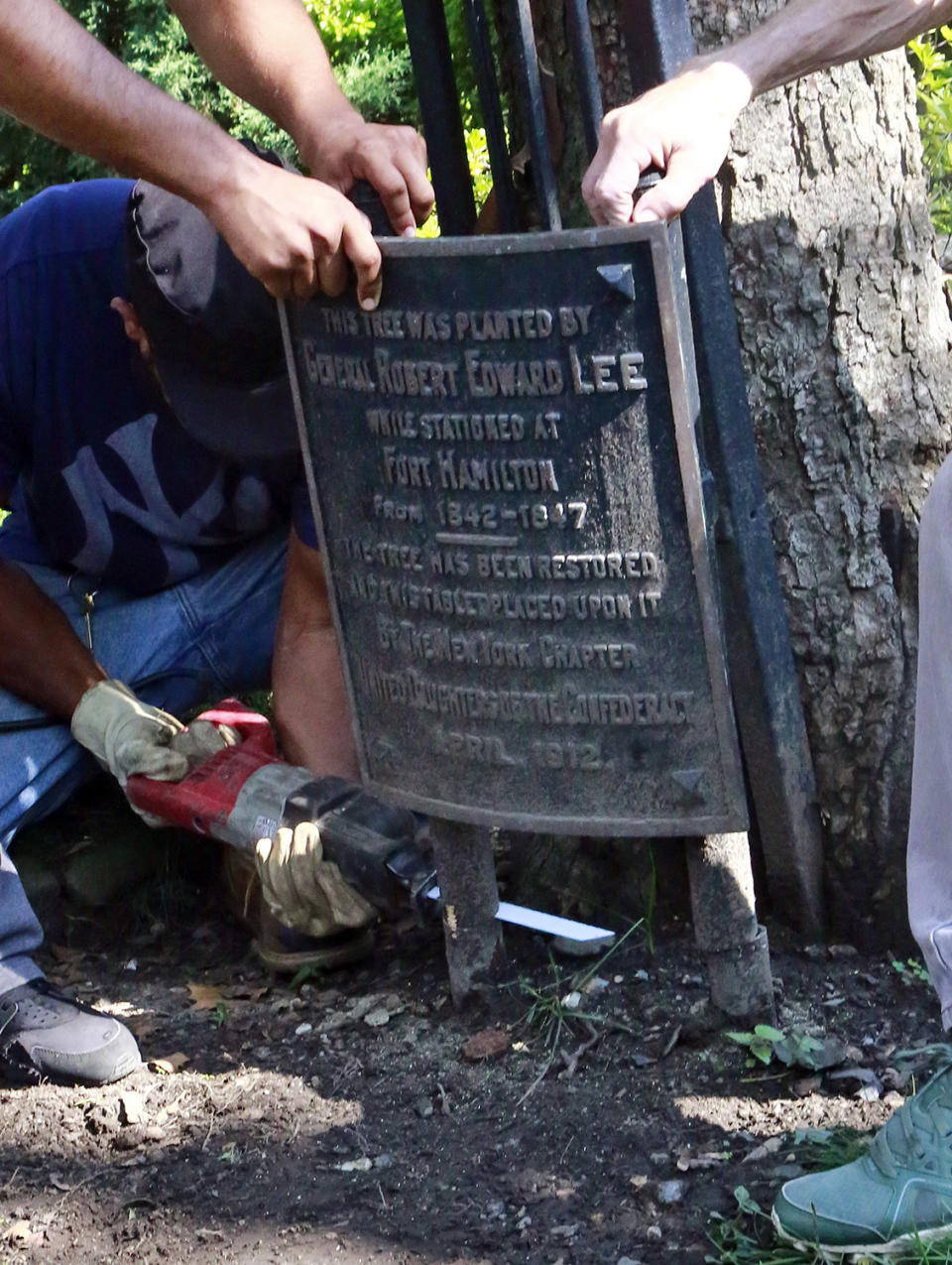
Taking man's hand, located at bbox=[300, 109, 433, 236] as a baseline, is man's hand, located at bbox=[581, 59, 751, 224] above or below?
below

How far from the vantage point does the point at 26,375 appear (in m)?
3.04

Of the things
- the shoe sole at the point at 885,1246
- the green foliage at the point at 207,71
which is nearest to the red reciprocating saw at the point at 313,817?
the shoe sole at the point at 885,1246

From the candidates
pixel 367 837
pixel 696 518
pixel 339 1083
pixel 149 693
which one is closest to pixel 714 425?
pixel 696 518

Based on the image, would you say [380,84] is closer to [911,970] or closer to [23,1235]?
[911,970]

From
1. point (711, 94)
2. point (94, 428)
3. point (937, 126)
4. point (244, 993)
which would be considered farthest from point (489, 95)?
point (244, 993)

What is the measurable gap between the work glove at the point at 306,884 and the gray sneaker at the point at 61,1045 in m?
0.36

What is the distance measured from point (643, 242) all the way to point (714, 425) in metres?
0.40

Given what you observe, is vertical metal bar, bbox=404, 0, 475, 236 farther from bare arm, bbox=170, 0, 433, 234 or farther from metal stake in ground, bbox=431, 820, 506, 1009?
metal stake in ground, bbox=431, 820, 506, 1009

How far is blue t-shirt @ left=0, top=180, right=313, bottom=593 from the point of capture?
3020mm

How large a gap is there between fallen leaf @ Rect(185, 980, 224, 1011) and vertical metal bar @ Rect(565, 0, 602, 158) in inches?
66.2

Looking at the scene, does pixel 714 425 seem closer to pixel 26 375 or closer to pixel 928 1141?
pixel 928 1141

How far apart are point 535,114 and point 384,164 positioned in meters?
0.25

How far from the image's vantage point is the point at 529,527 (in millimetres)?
2002

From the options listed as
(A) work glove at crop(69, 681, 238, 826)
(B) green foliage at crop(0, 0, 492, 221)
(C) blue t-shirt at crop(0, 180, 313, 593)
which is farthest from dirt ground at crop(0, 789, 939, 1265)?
(B) green foliage at crop(0, 0, 492, 221)
